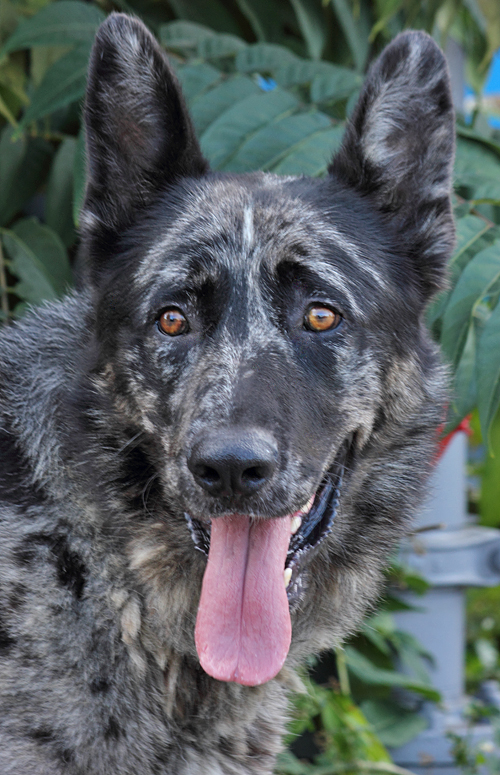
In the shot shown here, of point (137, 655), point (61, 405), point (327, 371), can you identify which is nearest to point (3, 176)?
point (61, 405)

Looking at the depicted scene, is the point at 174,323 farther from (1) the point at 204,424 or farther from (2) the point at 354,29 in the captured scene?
(2) the point at 354,29

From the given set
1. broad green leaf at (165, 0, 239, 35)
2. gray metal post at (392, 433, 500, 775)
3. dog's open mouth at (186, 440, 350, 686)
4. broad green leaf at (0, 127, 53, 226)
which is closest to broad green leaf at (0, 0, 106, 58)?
broad green leaf at (0, 127, 53, 226)

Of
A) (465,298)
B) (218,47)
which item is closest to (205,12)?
(218,47)

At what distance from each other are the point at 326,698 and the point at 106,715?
6.88ft

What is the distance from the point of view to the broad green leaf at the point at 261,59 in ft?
13.1

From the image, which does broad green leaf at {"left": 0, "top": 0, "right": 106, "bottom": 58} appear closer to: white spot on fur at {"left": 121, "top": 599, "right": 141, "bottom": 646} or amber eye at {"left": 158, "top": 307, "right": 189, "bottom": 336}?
amber eye at {"left": 158, "top": 307, "right": 189, "bottom": 336}

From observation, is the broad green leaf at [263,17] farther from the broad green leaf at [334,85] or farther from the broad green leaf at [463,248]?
the broad green leaf at [463,248]

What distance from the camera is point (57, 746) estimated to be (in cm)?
235

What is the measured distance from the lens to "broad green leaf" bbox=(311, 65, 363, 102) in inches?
149

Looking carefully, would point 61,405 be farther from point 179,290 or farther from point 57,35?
point 57,35

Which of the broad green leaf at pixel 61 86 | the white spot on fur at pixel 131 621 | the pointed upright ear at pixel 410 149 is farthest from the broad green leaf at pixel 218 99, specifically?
the white spot on fur at pixel 131 621

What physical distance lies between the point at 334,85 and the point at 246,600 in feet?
8.17

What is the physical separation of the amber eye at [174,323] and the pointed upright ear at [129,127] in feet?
1.70

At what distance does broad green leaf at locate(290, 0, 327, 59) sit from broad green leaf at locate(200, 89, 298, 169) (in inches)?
41.5
